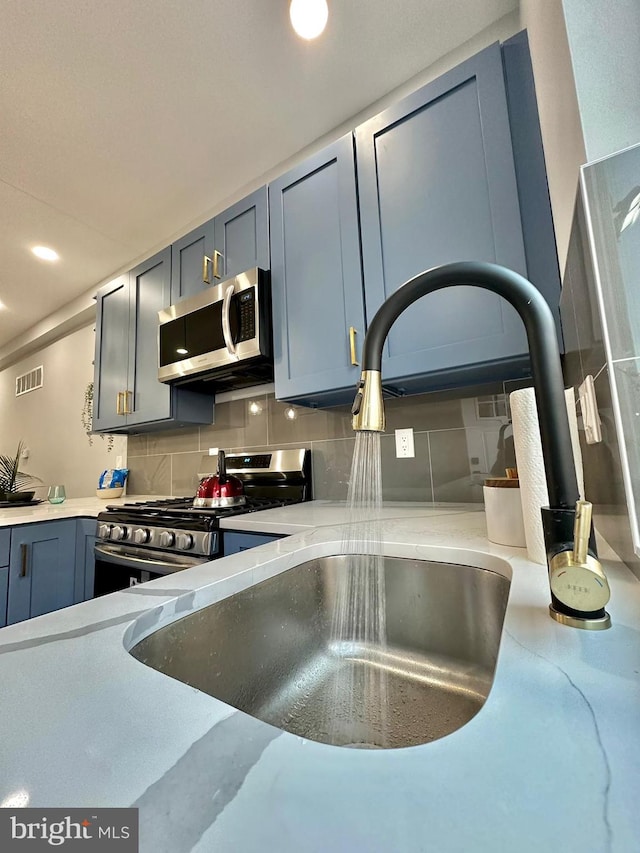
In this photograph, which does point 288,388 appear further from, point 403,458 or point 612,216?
point 612,216

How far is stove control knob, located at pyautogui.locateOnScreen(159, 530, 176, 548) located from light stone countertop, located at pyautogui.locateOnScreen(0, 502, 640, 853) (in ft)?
3.27

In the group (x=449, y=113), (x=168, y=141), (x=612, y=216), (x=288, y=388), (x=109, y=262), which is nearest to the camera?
(x=612, y=216)

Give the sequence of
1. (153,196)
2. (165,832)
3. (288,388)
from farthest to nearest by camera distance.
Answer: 1. (153,196)
2. (288,388)
3. (165,832)

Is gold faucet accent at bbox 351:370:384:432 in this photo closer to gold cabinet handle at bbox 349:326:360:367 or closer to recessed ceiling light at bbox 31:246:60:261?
gold cabinet handle at bbox 349:326:360:367

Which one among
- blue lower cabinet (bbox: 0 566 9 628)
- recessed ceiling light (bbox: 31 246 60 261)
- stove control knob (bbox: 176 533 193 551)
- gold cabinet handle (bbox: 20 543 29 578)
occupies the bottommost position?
blue lower cabinet (bbox: 0 566 9 628)

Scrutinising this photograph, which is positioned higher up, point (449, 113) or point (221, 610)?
point (449, 113)

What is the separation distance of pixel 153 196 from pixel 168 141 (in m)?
0.43

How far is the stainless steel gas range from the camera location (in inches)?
51.9

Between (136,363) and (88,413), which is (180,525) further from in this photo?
(88,413)

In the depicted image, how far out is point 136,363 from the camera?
86.1 inches

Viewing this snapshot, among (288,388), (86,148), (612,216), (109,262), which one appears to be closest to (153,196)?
(86,148)

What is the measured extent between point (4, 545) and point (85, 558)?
13.4 inches

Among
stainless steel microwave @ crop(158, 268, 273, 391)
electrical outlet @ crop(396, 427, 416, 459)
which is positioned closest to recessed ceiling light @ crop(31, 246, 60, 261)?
stainless steel microwave @ crop(158, 268, 273, 391)

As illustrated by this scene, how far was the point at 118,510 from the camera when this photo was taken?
1.68 m
